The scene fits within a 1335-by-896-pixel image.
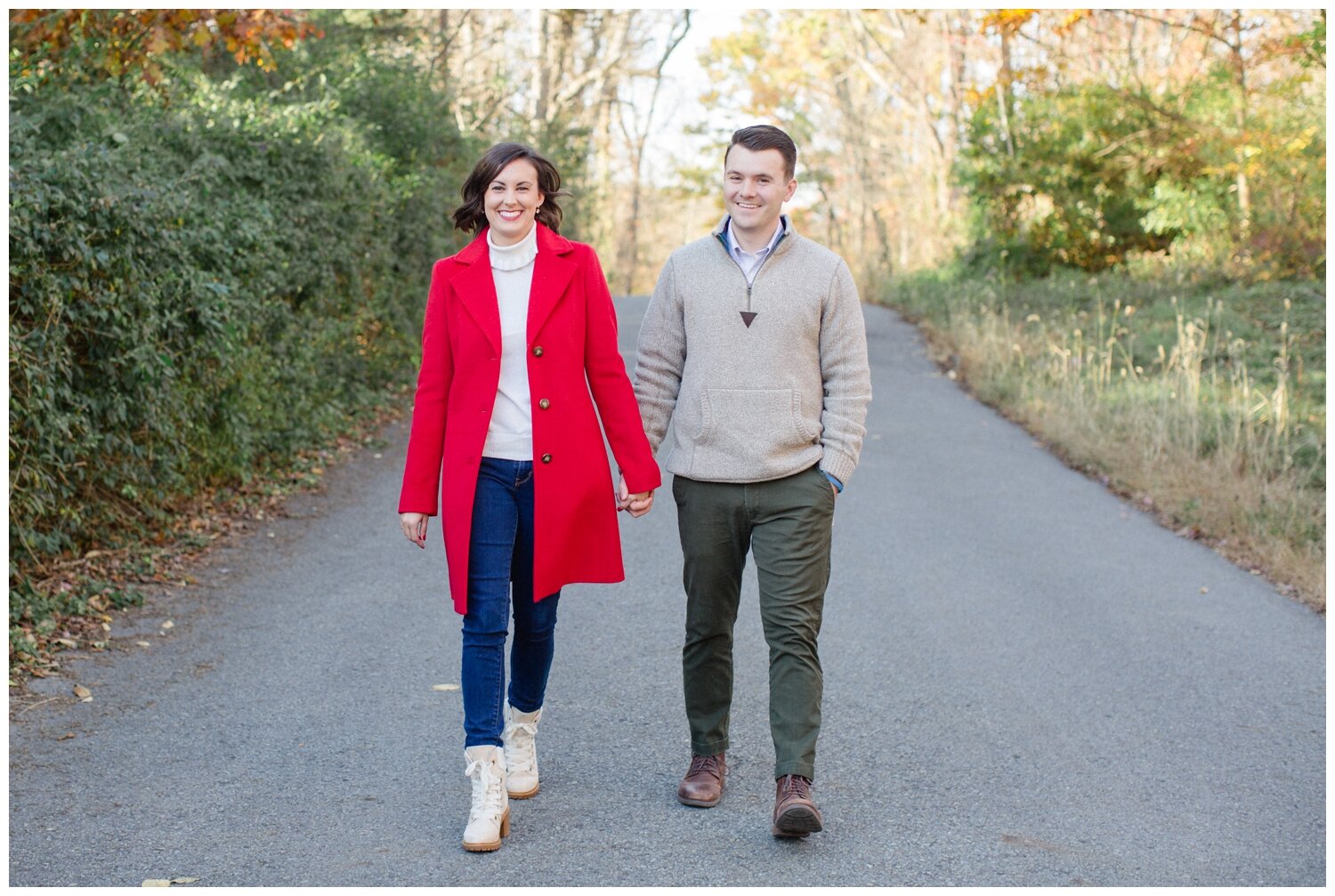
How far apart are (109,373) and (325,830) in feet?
11.2

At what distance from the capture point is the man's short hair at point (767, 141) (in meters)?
4.21

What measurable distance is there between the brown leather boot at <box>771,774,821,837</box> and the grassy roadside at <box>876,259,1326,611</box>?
4.58 meters

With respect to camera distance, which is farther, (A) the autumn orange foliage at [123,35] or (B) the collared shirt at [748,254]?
(A) the autumn orange foliage at [123,35]

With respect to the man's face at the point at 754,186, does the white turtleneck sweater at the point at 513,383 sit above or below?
below

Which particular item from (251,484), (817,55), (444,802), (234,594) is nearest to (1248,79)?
(817,55)

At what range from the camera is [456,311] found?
166 inches

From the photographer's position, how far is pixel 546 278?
13.9 ft

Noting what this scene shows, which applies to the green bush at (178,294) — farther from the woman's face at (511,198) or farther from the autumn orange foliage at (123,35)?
→ the woman's face at (511,198)

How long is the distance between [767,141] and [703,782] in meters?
2.00

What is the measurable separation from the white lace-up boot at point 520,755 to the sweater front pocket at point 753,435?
99 centimetres

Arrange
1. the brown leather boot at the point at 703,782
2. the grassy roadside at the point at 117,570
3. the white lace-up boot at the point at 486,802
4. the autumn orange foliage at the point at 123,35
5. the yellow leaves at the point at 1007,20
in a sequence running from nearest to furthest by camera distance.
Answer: the white lace-up boot at the point at 486,802 → the brown leather boot at the point at 703,782 → the grassy roadside at the point at 117,570 → the autumn orange foliage at the point at 123,35 → the yellow leaves at the point at 1007,20

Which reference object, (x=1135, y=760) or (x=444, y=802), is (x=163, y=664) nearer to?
(x=444, y=802)

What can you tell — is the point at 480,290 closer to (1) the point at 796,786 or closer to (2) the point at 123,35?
(1) the point at 796,786

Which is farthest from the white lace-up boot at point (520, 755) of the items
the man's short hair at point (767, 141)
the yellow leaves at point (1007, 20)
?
the yellow leaves at point (1007, 20)
